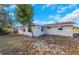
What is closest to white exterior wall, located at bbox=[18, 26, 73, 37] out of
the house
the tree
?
the house

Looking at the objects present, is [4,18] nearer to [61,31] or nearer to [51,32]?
[51,32]

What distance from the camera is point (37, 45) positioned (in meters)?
3.10

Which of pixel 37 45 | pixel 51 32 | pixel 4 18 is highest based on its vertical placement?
pixel 4 18

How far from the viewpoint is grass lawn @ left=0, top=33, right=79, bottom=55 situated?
3.08 meters

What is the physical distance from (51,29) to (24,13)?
39 centimetres

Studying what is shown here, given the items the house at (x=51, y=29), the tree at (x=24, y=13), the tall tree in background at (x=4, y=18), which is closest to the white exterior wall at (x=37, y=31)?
the house at (x=51, y=29)

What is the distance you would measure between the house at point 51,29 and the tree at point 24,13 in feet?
0.26

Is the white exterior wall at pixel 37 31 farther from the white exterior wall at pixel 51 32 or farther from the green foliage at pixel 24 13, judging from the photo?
the green foliage at pixel 24 13

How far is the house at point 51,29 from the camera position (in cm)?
309

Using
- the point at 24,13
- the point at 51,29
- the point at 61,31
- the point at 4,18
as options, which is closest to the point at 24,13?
the point at 24,13
